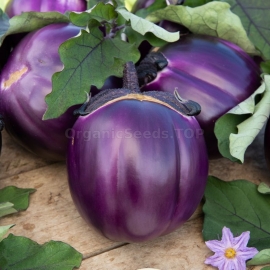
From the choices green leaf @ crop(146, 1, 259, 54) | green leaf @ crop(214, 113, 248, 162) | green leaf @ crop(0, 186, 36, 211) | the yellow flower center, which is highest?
green leaf @ crop(146, 1, 259, 54)

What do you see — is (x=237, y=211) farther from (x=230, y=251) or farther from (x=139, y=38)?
(x=139, y=38)

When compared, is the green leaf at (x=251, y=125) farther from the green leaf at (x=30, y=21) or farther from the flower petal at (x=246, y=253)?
the green leaf at (x=30, y=21)

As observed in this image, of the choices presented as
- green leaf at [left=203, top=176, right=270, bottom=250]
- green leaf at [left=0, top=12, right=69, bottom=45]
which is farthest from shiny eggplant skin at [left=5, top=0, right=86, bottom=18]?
green leaf at [left=203, top=176, right=270, bottom=250]

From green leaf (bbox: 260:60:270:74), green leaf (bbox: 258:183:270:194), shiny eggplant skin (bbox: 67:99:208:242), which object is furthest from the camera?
green leaf (bbox: 260:60:270:74)

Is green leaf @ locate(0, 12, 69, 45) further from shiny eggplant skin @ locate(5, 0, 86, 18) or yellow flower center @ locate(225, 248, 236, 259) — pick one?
yellow flower center @ locate(225, 248, 236, 259)

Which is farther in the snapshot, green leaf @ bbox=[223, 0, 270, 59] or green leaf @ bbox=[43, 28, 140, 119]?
green leaf @ bbox=[223, 0, 270, 59]

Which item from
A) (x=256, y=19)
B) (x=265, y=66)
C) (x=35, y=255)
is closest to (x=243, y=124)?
(x=265, y=66)

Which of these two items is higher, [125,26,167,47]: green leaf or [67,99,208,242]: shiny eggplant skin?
[125,26,167,47]: green leaf
